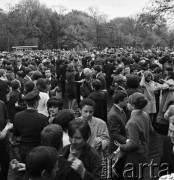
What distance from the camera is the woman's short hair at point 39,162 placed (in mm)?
2633

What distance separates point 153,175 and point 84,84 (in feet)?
10.7

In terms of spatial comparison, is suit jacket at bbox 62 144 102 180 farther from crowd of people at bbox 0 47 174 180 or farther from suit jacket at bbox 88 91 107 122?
suit jacket at bbox 88 91 107 122

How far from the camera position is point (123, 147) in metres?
4.67

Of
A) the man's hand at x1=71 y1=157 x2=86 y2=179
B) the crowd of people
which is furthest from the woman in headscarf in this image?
the man's hand at x1=71 y1=157 x2=86 y2=179

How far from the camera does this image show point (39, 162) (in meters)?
2.64

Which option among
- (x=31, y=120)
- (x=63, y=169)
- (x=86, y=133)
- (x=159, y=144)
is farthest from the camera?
(x=159, y=144)

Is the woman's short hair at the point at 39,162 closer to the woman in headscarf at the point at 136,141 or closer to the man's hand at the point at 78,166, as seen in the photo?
the man's hand at the point at 78,166

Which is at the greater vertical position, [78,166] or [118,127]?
[78,166]

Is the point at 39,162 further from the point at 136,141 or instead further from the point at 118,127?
the point at 118,127

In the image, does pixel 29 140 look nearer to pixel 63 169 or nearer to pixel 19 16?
pixel 63 169

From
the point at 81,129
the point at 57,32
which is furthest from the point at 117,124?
the point at 57,32

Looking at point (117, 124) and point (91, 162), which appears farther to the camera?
point (117, 124)

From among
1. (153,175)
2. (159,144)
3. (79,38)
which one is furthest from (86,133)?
(79,38)

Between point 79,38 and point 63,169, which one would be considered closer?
point 63,169
